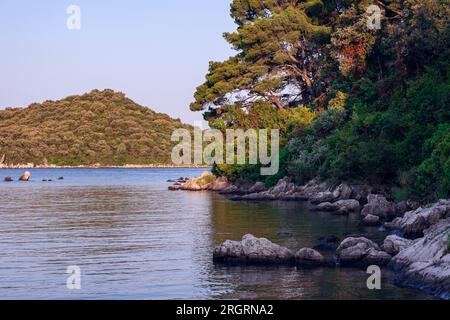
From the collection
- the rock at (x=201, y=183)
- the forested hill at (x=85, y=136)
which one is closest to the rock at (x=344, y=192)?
the rock at (x=201, y=183)

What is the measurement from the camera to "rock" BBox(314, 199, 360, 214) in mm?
43812

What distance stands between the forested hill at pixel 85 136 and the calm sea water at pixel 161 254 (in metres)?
128

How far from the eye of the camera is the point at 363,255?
2398cm

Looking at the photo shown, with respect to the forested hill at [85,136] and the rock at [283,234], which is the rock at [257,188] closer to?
the rock at [283,234]

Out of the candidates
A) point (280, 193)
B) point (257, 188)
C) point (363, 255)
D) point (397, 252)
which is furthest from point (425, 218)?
point (257, 188)

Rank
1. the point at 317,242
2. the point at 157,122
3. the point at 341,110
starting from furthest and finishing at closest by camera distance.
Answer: the point at 157,122
the point at 341,110
the point at 317,242

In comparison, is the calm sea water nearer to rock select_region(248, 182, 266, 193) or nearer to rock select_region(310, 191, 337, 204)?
rock select_region(310, 191, 337, 204)

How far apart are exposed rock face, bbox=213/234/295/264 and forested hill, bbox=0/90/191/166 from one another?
153 meters

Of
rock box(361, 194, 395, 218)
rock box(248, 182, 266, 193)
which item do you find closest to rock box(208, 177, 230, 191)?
rock box(248, 182, 266, 193)

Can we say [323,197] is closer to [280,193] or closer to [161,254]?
[280,193]

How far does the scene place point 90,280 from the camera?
872 inches
